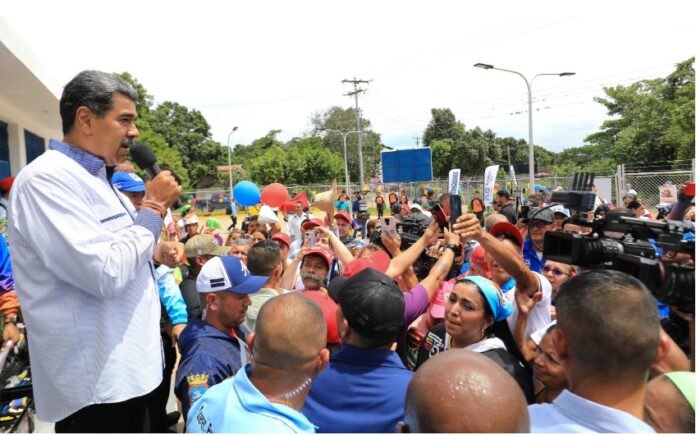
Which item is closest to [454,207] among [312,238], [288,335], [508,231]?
[508,231]

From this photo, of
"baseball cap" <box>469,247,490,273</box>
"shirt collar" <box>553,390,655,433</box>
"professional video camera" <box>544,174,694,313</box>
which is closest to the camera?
"shirt collar" <box>553,390,655,433</box>

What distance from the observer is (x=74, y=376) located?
1.70m

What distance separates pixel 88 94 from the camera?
186 cm

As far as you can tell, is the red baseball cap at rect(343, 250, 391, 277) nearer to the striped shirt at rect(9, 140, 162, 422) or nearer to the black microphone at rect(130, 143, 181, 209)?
the black microphone at rect(130, 143, 181, 209)

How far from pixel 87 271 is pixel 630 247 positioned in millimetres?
2004

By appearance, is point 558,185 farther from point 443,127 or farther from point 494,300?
point 443,127

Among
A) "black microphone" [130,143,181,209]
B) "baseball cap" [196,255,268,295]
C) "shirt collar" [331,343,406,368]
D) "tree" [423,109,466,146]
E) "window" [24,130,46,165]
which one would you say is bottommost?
"shirt collar" [331,343,406,368]

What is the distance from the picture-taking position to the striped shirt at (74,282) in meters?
1.62

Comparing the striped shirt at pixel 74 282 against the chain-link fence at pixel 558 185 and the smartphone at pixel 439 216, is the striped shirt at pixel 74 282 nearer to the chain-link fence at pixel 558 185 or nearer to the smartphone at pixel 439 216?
the smartphone at pixel 439 216

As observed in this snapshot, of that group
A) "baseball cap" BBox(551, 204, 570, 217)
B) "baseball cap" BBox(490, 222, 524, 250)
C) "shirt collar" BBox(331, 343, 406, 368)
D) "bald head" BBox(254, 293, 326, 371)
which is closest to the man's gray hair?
"bald head" BBox(254, 293, 326, 371)

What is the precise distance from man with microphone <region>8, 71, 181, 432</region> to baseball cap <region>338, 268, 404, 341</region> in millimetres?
836

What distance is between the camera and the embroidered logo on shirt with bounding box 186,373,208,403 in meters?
2.14

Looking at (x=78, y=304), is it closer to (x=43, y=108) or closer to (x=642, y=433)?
(x=642, y=433)

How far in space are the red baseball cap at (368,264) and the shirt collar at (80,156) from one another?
5.71 feet
